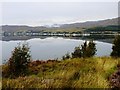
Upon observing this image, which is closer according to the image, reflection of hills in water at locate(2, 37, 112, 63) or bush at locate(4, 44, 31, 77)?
bush at locate(4, 44, 31, 77)

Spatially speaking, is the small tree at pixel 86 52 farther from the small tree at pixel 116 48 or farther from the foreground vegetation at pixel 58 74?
the foreground vegetation at pixel 58 74

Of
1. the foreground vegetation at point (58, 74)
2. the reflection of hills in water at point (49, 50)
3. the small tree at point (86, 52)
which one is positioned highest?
the foreground vegetation at point (58, 74)

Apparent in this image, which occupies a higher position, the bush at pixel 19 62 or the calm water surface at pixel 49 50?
the bush at pixel 19 62

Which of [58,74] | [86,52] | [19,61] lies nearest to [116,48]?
[86,52]

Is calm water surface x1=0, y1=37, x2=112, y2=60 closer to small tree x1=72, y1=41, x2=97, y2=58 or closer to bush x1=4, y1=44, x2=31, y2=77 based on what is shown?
small tree x1=72, y1=41, x2=97, y2=58

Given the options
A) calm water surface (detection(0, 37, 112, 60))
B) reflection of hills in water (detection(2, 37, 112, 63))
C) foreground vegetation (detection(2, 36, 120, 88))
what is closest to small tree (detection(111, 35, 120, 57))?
foreground vegetation (detection(2, 36, 120, 88))

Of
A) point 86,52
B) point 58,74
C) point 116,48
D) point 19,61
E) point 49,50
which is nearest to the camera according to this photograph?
point 58,74

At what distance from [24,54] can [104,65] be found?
12.4 ft

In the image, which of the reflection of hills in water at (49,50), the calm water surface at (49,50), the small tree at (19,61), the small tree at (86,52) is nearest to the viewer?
the small tree at (19,61)

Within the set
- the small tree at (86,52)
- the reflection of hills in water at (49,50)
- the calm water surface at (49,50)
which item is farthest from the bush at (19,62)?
the reflection of hills in water at (49,50)

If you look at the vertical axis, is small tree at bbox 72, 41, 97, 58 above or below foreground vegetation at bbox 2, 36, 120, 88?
below

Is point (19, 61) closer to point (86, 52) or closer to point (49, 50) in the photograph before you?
point (86, 52)

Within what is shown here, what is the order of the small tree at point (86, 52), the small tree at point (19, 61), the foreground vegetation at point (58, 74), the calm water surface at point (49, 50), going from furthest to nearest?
the calm water surface at point (49, 50) < the small tree at point (86, 52) < the small tree at point (19, 61) < the foreground vegetation at point (58, 74)

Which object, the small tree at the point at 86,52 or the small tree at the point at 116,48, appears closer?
the small tree at the point at 116,48
